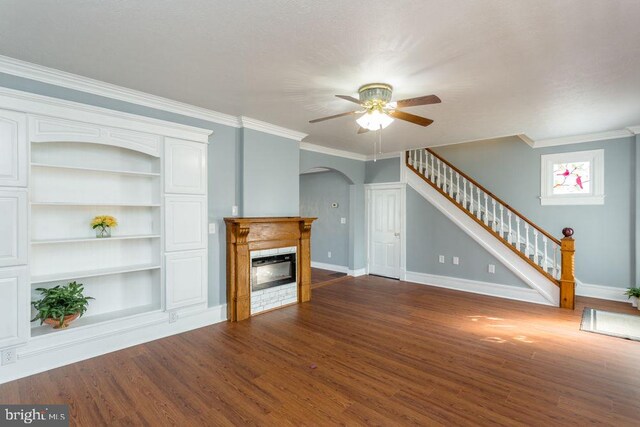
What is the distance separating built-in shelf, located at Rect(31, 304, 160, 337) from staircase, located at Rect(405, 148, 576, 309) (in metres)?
5.13

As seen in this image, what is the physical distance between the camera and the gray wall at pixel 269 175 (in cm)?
437

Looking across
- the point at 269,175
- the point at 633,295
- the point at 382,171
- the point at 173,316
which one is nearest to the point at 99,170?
the point at 173,316

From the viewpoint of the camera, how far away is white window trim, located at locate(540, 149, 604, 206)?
5121 mm

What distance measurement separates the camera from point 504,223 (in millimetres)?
5742

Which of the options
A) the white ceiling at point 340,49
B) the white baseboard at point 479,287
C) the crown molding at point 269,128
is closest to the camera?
the white ceiling at point 340,49

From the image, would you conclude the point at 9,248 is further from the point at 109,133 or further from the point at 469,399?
the point at 469,399

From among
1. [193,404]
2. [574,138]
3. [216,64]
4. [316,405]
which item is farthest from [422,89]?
[574,138]

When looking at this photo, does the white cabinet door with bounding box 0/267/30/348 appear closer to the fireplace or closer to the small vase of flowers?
the small vase of flowers

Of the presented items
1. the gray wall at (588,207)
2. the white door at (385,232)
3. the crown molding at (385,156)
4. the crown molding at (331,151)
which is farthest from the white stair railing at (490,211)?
the crown molding at (331,151)

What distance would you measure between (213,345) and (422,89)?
3451mm

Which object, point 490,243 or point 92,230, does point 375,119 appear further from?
point 490,243

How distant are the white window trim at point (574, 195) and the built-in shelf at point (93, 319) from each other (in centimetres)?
640

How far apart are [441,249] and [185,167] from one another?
4712 mm

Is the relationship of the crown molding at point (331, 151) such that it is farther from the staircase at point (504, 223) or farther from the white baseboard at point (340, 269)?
the white baseboard at point (340, 269)
